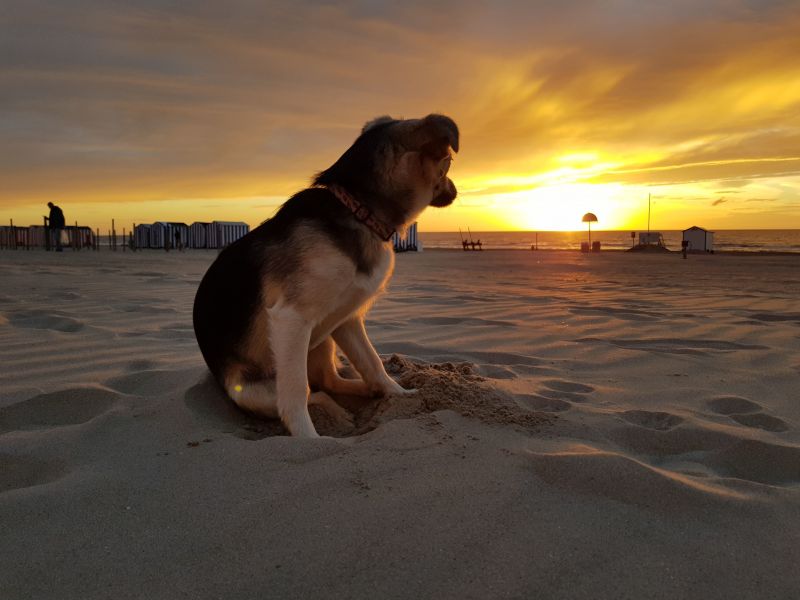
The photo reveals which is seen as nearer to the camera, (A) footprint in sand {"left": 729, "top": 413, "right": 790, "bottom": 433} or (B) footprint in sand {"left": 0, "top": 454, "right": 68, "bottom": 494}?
(B) footprint in sand {"left": 0, "top": 454, "right": 68, "bottom": 494}

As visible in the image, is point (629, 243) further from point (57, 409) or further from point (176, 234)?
point (57, 409)

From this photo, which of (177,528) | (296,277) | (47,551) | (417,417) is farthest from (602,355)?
(47,551)

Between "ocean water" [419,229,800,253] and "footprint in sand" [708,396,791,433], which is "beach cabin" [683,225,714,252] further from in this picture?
"footprint in sand" [708,396,791,433]

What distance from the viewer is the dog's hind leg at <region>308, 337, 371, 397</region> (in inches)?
135

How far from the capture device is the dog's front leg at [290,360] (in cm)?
269

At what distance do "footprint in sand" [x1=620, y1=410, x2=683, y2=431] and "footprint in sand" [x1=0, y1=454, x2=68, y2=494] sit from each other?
268cm

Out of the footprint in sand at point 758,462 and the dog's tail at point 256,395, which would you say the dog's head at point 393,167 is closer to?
the dog's tail at point 256,395

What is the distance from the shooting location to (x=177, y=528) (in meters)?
1.74

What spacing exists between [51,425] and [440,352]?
2819 mm

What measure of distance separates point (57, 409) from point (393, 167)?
88.5 inches

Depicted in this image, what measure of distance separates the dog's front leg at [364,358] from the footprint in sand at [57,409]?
4.43 feet

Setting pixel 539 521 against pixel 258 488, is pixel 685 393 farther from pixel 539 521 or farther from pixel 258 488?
pixel 258 488

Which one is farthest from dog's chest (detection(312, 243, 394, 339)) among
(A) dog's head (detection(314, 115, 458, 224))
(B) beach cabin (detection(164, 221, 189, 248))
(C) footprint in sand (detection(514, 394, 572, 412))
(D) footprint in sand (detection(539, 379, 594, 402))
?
(B) beach cabin (detection(164, 221, 189, 248))

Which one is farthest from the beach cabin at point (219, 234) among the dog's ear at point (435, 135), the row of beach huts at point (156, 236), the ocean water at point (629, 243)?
the dog's ear at point (435, 135)
